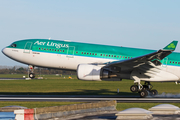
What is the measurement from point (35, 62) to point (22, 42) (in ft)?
9.54

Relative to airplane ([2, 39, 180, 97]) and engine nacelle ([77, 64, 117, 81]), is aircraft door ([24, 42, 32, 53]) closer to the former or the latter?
airplane ([2, 39, 180, 97])

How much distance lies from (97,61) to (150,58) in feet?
20.0

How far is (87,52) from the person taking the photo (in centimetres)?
2895

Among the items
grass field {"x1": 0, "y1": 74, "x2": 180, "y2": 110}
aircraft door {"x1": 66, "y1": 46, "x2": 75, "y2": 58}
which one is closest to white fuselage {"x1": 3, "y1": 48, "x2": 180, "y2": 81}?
aircraft door {"x1": 66, "y1": 46, "x2": 75, "y2": 58}

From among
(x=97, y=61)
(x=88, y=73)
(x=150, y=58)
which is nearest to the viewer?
(x=150, y=58)

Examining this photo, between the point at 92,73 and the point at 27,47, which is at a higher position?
the point at 27,47

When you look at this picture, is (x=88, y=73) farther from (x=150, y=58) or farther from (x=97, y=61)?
(x=150, y=58)

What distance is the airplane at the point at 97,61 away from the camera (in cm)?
2648

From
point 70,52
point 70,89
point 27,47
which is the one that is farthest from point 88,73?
point 70,89

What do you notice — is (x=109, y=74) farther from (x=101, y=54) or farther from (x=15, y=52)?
(x=15, y=52)

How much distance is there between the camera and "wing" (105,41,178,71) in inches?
914

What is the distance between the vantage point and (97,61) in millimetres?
28750

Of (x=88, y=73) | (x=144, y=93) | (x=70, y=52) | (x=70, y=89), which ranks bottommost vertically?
(x=144, y=93)

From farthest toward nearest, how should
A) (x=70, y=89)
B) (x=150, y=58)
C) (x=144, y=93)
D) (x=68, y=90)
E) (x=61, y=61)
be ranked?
(x=70, y=89) < (x=68, y=90) < (x=61, y=61) < (x=144, y=93) < (x=150, y=58)
